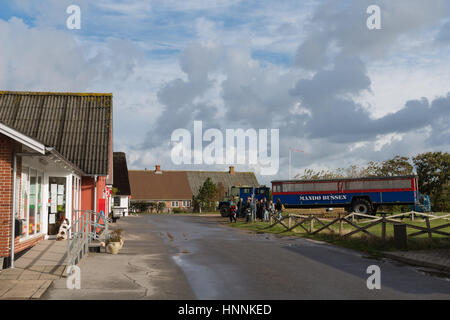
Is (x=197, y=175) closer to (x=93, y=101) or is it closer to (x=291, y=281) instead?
(x=93, y=101)

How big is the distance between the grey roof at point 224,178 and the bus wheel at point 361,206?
1971 inches

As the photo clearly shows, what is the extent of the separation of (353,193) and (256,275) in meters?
26.4

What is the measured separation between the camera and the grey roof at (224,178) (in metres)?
85.9

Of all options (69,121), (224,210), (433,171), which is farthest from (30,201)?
(433,171)

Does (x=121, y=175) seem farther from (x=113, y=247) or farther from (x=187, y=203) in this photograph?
(x=113, y=247)

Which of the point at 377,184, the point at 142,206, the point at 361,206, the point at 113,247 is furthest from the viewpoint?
the point at 142,206

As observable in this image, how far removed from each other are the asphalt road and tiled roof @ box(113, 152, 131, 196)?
41.3 meters

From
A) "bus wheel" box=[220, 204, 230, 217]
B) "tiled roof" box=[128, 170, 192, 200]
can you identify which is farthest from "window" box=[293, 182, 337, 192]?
"tiled roof" box=[128, 170, 192, 200]

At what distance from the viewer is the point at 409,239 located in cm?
1758

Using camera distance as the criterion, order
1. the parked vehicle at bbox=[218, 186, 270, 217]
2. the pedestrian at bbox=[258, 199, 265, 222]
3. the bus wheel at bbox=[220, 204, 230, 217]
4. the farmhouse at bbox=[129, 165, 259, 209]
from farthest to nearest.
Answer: the farmhouse at bbox=[129, 165, 259, 209] < the bus wheel at bbox=[220, 204, 230, 217] < the parked vehicle at bbox=[218, 186, 270, 217] < the pedestrian at bbox=[258, 199, 265, 222]

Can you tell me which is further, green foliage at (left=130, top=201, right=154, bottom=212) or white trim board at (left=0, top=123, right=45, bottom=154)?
green foliage at (left=130, top=201, right=154, bottom=212)

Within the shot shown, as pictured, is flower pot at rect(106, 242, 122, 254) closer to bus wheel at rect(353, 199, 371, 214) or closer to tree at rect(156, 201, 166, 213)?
bus wheel at rect(353, 199, 371, 214)

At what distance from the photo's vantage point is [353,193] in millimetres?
36062

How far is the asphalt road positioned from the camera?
911cm
